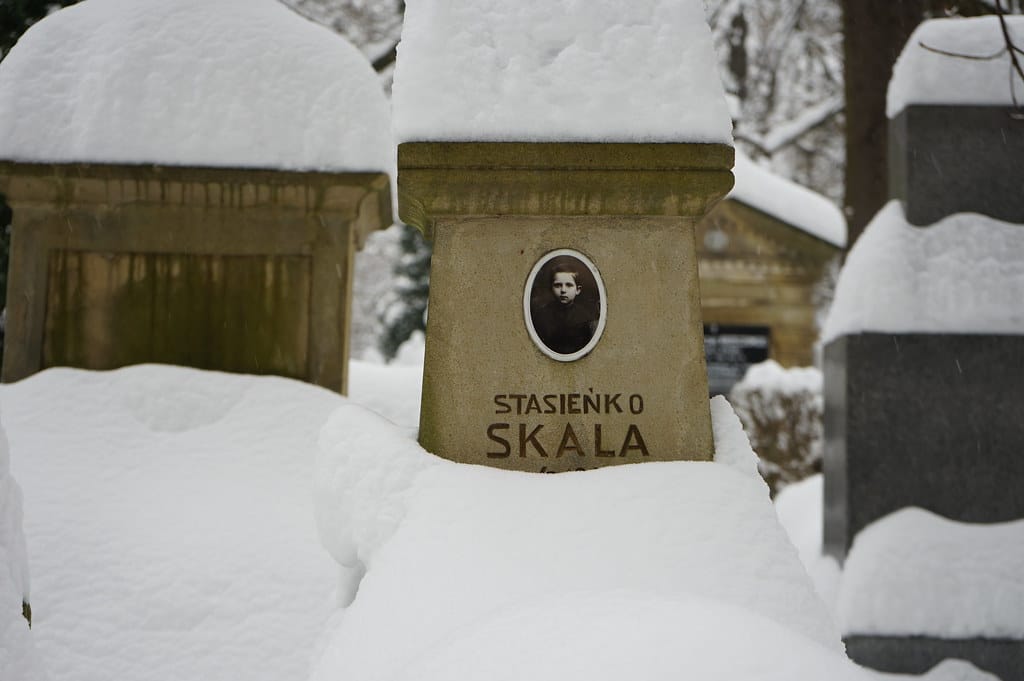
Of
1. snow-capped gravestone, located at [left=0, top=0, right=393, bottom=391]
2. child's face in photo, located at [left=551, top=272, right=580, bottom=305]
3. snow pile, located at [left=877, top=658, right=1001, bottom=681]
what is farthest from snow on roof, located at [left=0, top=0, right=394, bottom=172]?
snow pile, located at [left=877, top=658, right=1001, bottom=681]

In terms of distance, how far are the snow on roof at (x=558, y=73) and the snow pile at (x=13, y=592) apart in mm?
1723

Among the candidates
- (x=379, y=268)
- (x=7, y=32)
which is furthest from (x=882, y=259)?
(x=379, y=268)

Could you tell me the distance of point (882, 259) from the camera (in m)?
6.45

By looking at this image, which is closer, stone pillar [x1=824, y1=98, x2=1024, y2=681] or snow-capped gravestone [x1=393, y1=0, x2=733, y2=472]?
snow-capped gravestone [x1=393, y1=0, x2=733, y2=472]

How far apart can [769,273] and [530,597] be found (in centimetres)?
1340

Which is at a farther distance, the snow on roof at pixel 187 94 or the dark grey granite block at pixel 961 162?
the dark grey granite block at pixel 961 162

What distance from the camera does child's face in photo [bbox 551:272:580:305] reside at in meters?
3.75

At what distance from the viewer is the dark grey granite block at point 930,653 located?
5.68m

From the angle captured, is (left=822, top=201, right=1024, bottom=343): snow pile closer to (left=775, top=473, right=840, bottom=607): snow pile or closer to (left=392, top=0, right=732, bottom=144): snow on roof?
(left=775, top=473, right=840, bottom=607): snow pile

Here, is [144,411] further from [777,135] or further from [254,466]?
[777,135]

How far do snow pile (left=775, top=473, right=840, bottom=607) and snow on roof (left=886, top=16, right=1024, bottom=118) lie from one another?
115 inches

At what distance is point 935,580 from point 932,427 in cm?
92

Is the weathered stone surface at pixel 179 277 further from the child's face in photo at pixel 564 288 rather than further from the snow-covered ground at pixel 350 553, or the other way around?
the child's face in photo at pixel 564 288

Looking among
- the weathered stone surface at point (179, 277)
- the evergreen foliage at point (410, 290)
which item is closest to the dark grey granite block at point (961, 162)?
the weathered stone surface at point (179, 277)
